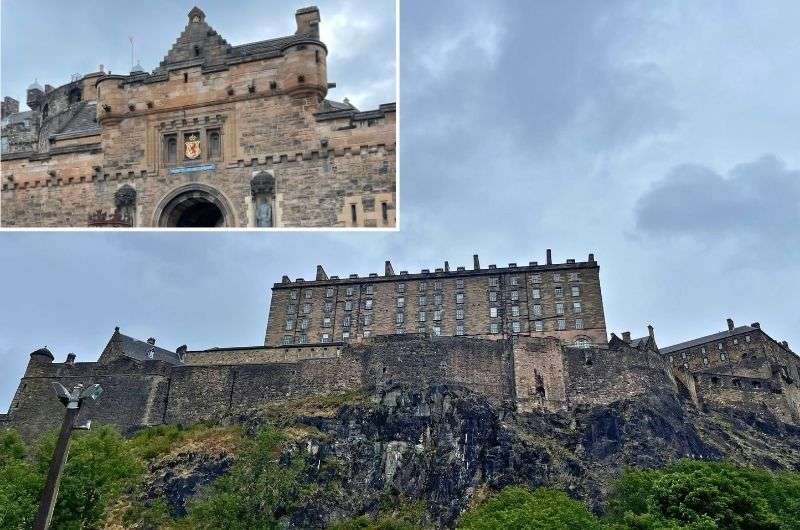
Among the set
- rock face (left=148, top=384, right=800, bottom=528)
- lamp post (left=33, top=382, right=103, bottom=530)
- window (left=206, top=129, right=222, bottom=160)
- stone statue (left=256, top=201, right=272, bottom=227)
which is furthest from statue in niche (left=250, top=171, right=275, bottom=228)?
rock face (left=148, top=384, right=800, bottom=528)

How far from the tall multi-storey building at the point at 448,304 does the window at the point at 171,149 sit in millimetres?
38652

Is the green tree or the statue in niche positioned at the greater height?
the statue in niche

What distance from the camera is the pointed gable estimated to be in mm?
20062

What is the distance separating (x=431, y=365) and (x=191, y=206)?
99.2ft

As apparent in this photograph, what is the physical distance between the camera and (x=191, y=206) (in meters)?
19.1

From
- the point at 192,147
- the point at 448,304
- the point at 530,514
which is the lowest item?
the point at 530,514

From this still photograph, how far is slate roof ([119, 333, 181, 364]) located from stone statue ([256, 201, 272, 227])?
109 feet

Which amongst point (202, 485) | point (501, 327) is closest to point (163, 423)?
point (202, 485)

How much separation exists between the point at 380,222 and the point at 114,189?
223 inches

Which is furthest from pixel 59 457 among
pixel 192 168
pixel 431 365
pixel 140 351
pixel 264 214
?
pixel 140 351

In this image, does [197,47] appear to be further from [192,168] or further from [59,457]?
[59,457]

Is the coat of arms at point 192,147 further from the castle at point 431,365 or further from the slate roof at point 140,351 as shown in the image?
the slate roof at point 140,351

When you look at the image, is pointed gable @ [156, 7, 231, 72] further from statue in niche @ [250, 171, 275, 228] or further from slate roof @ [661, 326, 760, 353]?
slate roof @ [661, 326, 760, 353]

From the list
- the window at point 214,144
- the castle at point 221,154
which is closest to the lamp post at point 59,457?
the castle at point 221,154
